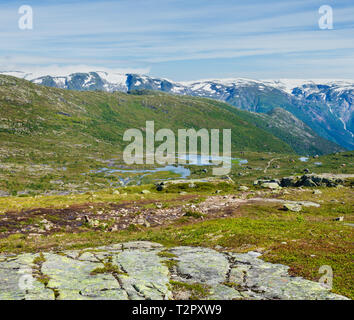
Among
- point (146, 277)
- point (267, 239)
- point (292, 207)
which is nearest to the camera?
point (146, 277)

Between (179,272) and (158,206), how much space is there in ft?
114

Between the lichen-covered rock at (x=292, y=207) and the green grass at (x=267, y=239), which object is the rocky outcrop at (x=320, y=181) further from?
the lichen-covered rock at (x=292, y=207)

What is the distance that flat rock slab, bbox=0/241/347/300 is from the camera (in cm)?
1691

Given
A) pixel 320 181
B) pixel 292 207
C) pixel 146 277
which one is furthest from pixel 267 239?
pixel 320 181

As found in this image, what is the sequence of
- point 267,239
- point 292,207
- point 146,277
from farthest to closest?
point 292,207, point 267,239, point 146,277

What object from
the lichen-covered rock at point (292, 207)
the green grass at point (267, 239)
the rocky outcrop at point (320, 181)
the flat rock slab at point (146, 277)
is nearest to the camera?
the flat rock slab at point (146, 277)

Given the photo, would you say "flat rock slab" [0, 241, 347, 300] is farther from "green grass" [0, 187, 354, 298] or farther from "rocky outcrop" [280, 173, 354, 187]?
"rocky outcrop" [280, 173, 354, 187]

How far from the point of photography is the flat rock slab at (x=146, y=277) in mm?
16906

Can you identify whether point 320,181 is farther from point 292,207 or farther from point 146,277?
point 146,277

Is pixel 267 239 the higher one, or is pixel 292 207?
pixel 267 239

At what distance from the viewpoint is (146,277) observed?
19.8 m

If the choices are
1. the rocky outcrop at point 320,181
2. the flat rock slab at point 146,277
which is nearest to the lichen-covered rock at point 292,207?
the flat rock slab at point 146,277
